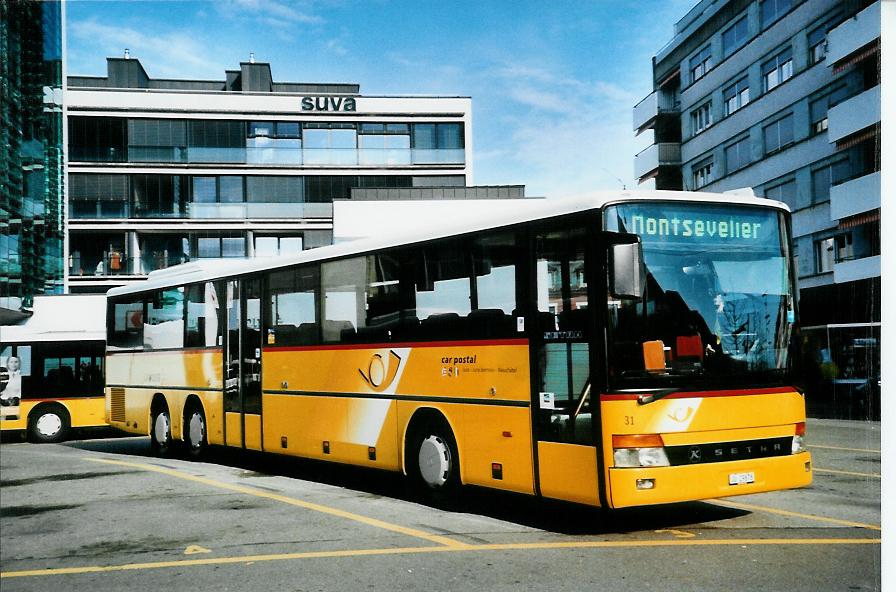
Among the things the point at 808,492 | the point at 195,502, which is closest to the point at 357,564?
the point at 195,502

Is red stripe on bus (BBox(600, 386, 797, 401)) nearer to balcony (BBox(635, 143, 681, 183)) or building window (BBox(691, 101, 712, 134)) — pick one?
building window (BBox(691, 101, 712, 134))

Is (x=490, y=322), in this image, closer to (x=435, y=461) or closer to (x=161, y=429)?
(x=435, y=461)

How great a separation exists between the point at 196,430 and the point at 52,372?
29.6ft

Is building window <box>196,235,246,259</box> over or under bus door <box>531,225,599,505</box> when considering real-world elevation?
over

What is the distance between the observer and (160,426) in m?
18.0

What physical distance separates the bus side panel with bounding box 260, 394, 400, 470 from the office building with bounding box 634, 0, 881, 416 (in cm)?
1684

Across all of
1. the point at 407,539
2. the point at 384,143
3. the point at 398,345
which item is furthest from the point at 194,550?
the point at 384,143

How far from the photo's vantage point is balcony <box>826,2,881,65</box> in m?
30.7

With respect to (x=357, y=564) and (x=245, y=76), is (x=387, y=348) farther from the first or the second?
(x=245, y=76)

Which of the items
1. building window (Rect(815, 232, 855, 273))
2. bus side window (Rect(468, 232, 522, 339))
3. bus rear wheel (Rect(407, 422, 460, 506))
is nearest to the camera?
bus side window (Rect(468, 232, 522, 339))

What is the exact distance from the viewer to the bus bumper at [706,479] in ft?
26.8

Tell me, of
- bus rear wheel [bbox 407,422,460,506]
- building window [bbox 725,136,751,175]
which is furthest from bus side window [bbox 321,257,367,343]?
building window [bbox 725,136,751,175]

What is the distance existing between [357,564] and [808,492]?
5.97 m

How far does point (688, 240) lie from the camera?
341 inches
